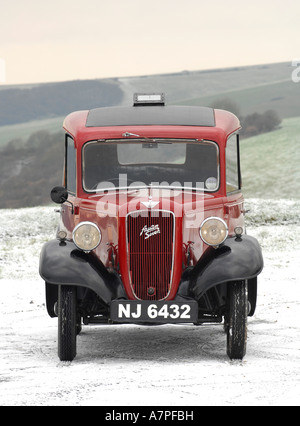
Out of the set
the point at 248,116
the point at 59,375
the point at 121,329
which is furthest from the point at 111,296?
the point at 248,116

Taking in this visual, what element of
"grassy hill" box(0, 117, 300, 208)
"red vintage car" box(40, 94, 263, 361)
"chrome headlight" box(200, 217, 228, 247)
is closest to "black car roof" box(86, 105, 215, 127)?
"red vintage car" box(40, 94, 263, 361)

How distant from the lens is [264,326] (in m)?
10.5

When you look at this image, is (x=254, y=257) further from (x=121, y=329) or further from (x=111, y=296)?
(x=121, y=329)

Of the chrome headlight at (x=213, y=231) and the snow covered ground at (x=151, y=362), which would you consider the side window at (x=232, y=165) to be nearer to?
the chrome headlight at (x=213, y=231)

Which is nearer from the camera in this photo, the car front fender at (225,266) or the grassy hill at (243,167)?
the car front fender at (225,266)

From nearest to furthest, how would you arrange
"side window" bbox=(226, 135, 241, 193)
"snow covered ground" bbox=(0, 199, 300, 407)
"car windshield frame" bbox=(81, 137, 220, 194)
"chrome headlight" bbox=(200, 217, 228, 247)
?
"snow covered ground" bbox=(0, 199, 300, 407), "chrome headlight" bbox=(200, 217, 228, 247), "car windshield frame" bbox=(81, 137, 220, 194), "side window" bbox=(226, 135, 241, 193)

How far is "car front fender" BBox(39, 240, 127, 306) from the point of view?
802 cm

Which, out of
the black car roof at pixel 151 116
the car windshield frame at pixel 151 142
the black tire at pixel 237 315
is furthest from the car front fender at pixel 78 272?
the black car roof at pixel 151 116

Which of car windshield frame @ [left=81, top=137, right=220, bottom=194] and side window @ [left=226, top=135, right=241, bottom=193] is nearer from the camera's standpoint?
car windshield frame @ [left=81, top=137, right=220, bottom=194]

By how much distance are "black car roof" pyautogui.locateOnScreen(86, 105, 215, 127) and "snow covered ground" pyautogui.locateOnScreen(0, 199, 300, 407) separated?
2.47 metres

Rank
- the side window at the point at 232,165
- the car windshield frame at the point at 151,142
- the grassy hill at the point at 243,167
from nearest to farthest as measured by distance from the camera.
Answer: the car windshield frame at the point at 151,142, the side window at the point at 232,165, the grassy hill at the point at 243,167

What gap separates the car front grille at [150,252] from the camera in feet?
26.5

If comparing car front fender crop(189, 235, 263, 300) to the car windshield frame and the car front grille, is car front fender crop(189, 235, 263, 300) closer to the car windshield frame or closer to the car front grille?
the car front grille

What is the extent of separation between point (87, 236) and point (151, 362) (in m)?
1.39
